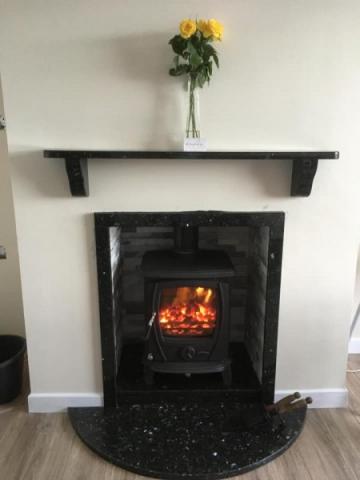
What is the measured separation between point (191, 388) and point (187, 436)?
10.2 inches

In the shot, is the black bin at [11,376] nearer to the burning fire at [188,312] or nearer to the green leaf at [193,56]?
the burning fire at [188,312]

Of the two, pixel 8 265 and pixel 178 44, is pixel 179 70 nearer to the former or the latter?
pixel 178 44

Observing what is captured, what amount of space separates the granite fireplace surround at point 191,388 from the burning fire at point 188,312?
8.9 inches

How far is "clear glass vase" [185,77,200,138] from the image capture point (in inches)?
64.4

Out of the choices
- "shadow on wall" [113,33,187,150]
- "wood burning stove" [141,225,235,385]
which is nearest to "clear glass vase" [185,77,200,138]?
"shadow on wall" [113,33,187,150]

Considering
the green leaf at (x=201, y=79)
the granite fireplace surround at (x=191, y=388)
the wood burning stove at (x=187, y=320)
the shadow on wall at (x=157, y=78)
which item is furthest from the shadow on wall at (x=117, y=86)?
the wood burning stove at (x=187, y=320)

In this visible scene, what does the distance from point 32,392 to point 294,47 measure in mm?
2000

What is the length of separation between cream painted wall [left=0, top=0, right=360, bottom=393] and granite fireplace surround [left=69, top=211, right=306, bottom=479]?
0.22 ft

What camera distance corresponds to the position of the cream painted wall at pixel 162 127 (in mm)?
1607

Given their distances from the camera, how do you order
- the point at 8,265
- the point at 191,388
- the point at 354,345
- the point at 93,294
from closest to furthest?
the point at 93,294, the point at 191,388, the point at 8,265, the point at 354,345

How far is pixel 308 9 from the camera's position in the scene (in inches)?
63.2

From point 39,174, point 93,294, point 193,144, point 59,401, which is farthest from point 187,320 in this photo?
point 39,174

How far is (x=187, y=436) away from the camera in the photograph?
5.81 feet

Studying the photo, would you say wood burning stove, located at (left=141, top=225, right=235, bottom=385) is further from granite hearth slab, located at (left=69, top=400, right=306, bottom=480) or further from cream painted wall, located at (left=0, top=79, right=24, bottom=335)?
cream painted wall, located at (left=0, top=79, right=24, bottom=335)
